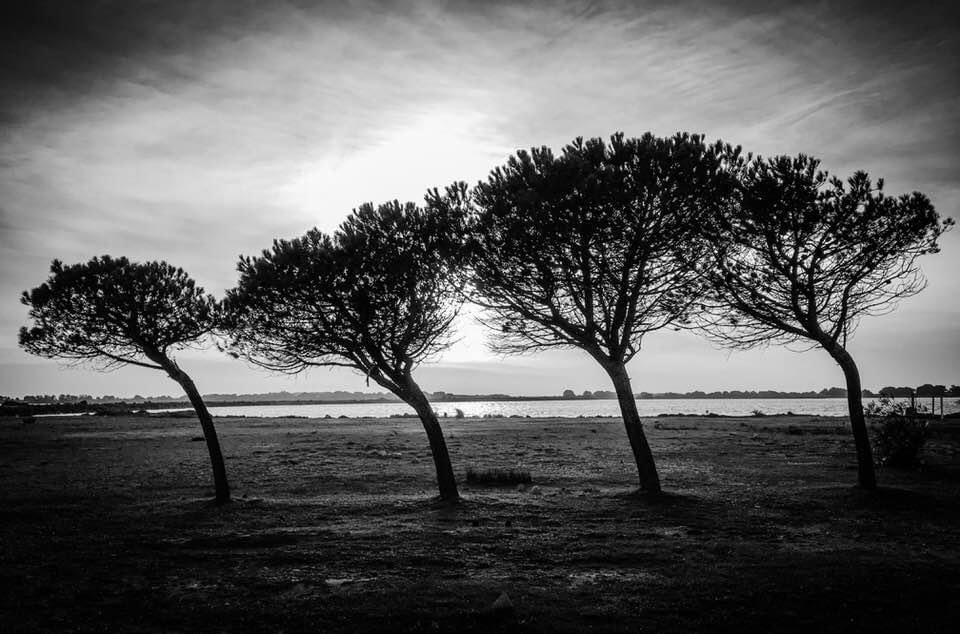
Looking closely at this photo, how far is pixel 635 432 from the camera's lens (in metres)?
18.4

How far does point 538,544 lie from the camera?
477 inches

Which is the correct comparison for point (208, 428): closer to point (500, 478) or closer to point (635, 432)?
point (500, 478)

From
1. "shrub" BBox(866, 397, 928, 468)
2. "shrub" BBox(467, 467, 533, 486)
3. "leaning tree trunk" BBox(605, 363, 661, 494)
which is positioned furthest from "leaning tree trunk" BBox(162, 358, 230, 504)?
"shrub" BBox(866, 397, 928, 468)

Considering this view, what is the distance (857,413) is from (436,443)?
14.0 meters

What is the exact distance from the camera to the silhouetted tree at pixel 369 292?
17.9 m

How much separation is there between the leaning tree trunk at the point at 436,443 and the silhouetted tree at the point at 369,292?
33mm

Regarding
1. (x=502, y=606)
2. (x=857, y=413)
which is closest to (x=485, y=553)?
(x=502, y=606)

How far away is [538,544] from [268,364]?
12.5 m

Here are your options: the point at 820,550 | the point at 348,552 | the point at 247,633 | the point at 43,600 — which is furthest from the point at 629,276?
the point at 43,600

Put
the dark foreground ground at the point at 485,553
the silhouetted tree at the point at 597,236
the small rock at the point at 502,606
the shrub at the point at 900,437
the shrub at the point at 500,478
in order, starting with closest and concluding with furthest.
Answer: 1. the small rock at the point at 502,606
2. the dark foreground ground at the point at 485,553
3. the silhouetted tree at the point at 597,236
4. the shrub at the point at 500,478
5. the shrub at the point at 900,437

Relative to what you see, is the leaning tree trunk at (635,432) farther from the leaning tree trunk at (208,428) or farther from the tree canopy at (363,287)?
the leaning tree trunk at (208,428)

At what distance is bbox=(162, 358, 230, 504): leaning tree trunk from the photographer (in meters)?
18.2

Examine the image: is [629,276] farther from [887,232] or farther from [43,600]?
[43,600]

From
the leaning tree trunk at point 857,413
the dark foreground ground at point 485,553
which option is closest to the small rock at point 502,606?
the dark foreground ground at point 485,553
